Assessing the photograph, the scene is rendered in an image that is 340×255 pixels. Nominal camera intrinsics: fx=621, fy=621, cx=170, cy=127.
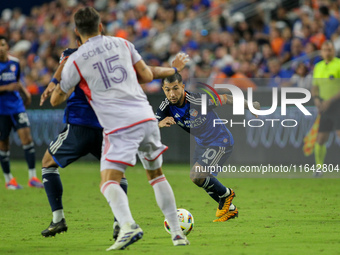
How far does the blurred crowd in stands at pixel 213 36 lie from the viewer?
15.1 meters

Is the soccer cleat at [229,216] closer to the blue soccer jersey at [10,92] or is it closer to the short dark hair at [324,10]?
the blue soccer jersey at [10,92]

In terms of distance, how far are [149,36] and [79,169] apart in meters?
5.93

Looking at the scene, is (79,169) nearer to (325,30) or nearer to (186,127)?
(325,30)

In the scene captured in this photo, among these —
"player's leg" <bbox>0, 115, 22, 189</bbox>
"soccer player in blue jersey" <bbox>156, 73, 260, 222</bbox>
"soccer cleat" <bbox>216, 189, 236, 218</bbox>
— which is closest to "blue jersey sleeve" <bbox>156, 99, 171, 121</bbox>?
"soccer player in blue jersey" <bbox>156, 73, 260, 222</bbox>

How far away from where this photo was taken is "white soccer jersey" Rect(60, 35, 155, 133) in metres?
5.31

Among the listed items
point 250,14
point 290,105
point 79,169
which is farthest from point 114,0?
point 290,105

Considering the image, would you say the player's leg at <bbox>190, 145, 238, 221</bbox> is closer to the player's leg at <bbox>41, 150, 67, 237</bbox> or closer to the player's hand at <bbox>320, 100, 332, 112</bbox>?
the player's leg at <bbox>41, 150, 67, 237</bbox>

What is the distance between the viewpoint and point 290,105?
14266 mm

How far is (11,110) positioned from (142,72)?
6574 mm

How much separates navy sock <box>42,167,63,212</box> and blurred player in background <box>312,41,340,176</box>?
24.2 feet

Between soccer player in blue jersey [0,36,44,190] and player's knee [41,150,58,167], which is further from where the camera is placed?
soccer player in blue jersey [0,36,44,190]

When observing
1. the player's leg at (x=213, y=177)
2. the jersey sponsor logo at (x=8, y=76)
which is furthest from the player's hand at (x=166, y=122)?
the jersey sponsor logo at (x=8, y=76)

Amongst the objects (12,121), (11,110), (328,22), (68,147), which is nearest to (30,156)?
(12,121)

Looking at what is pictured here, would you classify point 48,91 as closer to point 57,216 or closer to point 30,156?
point 57,216
